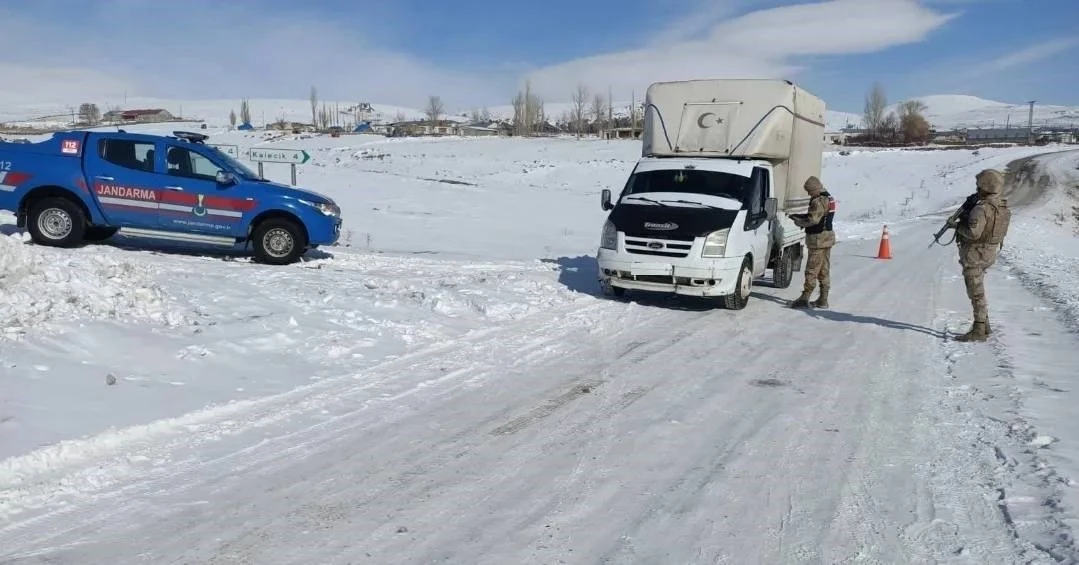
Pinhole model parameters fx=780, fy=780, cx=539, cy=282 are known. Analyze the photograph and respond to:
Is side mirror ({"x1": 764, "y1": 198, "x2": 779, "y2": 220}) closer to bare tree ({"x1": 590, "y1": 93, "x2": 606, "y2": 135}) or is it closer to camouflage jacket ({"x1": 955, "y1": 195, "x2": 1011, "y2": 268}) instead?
camouflage jacket ({"x1": 955, "y1": 195, "x2": 1011, "y2": 268})

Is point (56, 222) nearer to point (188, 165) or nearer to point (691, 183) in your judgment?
point (188, 165)

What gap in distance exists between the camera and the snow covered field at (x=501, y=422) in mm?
4109

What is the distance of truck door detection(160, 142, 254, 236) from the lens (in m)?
11.3

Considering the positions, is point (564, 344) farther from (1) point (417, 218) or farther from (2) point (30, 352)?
(1) point (417, 218)

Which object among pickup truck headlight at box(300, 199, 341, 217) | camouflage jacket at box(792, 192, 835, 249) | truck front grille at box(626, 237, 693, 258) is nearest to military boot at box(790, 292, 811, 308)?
camouflage jacket at box(792, 192, 835, 249)

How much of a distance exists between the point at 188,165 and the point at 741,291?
26.8 ft

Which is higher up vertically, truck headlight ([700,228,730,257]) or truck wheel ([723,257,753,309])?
truck headlight ([700,228,730,257])

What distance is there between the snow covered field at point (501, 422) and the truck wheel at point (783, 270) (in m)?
1.36

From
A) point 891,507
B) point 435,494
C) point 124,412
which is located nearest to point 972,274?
point 891,507

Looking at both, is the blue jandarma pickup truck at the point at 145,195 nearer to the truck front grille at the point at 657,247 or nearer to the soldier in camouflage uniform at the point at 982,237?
the truck front grille at the point at 657,247

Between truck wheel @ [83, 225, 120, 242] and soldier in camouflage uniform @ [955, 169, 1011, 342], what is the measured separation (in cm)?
1181

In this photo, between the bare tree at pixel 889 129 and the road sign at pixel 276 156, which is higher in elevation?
the bare tree at pixel 889 129

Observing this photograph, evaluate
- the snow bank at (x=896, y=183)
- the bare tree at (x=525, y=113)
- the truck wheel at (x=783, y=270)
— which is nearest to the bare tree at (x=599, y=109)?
the bare tree at (x=525, y=113)

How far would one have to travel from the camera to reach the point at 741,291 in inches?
420
